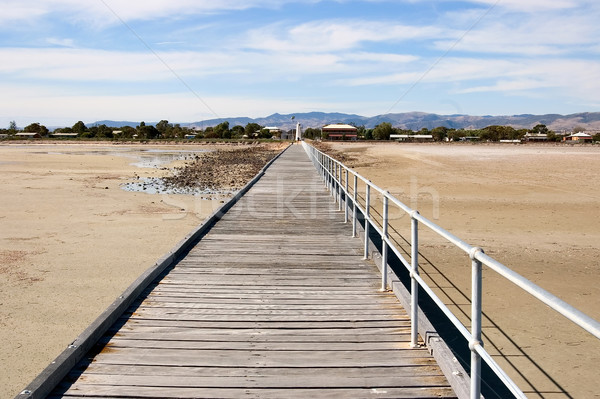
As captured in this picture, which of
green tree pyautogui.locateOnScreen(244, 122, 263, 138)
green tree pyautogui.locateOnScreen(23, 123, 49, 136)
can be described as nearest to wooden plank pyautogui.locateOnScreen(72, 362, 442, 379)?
green tree pyautogui.locateOnScreen(244, 122, 263, 138)

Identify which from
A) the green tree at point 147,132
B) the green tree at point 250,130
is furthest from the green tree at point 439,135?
the green tree at point 147,132

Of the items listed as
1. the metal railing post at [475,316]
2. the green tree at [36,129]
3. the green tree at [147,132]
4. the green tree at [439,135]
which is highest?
the green tree at [36,129]

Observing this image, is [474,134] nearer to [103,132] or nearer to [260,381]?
[103,132]

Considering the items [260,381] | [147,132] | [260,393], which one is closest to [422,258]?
[260,381]

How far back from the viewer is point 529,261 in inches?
332

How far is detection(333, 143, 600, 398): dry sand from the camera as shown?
4895mm

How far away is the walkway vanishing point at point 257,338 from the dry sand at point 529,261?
1.54 m

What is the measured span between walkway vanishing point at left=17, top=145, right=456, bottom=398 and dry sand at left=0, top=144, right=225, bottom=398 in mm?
1260

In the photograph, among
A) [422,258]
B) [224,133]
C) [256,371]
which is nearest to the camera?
[256,371]

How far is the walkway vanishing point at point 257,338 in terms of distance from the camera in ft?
9.72

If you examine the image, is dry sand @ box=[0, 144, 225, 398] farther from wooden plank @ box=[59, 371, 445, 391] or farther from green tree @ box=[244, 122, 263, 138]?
green tree @ box=[244, 122, 263, 138]

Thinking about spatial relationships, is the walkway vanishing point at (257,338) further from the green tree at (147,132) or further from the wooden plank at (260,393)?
the green tree at (147,132)

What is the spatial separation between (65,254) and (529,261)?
287 inches

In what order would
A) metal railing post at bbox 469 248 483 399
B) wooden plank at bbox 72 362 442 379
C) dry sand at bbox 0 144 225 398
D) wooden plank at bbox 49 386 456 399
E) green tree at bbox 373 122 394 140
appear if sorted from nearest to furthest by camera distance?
1. metal railing post at bbox 469 248 483 399
2. wooden plank at bbox 49 386 456 399
3. wooden plank at bbox 72 362 442 379
4. dry sand at bbox 0 144 225 398
5. green tree at bbox 373 122 394 140
